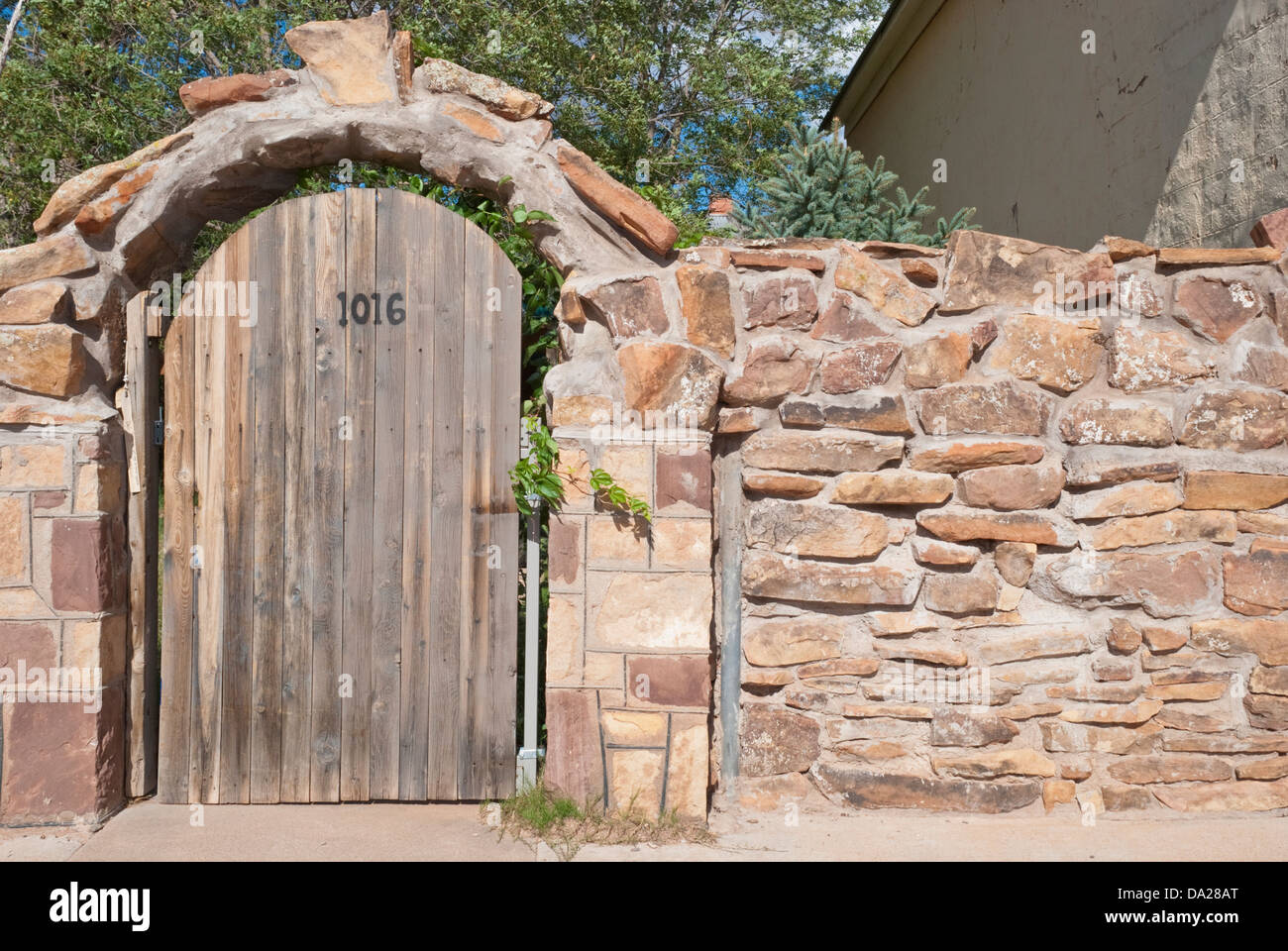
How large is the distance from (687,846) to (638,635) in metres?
0.64

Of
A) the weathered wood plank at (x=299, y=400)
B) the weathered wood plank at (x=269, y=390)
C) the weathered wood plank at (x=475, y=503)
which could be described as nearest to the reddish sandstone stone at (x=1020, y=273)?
the weathered wood plank at (x=475, y=503)

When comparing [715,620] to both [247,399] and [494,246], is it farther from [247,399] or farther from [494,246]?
[247,399]

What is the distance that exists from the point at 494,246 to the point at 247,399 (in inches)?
37.2

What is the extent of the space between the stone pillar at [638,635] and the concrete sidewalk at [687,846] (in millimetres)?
239

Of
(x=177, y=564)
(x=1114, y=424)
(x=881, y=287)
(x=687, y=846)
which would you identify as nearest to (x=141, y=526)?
(x=177, y=564)

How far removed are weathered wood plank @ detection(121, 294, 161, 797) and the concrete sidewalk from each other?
0.18 metres

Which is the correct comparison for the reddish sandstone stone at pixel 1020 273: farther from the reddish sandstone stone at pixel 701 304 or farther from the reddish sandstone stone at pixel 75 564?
the reddish sandstone stone at pixel 75 564

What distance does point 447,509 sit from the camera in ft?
9.94

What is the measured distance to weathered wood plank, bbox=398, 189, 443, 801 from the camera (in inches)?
119

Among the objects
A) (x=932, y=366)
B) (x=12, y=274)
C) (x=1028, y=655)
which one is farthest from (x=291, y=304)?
(x=1028, y=655)

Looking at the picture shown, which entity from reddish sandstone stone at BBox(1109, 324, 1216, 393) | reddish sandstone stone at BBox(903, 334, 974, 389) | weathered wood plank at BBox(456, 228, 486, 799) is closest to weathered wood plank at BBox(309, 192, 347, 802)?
weathered wood plank at BBox(456, 228, 486, 799)

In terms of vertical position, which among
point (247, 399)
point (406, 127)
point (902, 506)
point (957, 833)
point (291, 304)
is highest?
point (406, 127)

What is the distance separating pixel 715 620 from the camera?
3066 millimetres

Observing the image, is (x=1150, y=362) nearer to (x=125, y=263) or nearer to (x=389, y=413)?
(x=389, y=413)
